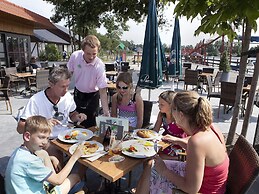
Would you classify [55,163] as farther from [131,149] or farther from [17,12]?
[17,12]

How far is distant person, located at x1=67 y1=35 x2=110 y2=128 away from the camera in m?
2.88

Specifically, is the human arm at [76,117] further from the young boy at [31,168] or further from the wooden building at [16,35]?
the wooden building at [16,35]

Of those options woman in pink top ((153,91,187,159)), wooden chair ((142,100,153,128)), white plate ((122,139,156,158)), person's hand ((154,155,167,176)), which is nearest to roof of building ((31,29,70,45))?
wooden chair ((142,100,153,128))

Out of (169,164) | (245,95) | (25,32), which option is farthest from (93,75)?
(25,32)

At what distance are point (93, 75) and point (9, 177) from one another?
190 cm

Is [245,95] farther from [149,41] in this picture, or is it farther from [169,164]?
[169,164]

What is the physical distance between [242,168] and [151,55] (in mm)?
2674

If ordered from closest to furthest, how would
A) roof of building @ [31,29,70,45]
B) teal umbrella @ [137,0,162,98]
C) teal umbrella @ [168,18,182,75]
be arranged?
teal umbrella @ [137,0,162,98] < teal umbrella @ [168,18,182,75] < roof of building @ [31,29,70,45]

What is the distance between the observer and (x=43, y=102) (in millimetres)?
2205

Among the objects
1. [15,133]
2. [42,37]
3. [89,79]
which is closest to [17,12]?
[15,133]

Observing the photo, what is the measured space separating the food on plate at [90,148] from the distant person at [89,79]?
0.92 m

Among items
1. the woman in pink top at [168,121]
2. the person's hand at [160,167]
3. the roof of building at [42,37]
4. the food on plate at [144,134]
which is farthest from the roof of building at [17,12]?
the roof of building at [42,37]

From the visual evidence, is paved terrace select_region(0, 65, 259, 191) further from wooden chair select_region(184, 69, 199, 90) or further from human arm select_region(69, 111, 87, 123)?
wooden chair select_region(184, 69, 199, 90)

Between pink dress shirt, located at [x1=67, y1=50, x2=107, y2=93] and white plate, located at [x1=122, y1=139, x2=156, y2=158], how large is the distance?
128cm
